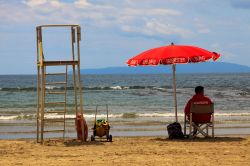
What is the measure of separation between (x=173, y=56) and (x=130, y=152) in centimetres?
281

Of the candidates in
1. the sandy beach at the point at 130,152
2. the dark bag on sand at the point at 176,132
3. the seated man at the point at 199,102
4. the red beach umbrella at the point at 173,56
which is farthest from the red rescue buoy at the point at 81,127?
the seated man at the point at 199,102

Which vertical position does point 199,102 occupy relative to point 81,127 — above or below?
above

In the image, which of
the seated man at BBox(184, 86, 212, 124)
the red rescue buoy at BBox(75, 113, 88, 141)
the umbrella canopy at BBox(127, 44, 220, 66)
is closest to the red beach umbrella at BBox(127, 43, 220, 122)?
the umbrella canopy at BBox(127, 44, 220, 66)

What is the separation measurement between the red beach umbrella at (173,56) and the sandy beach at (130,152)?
1765mm

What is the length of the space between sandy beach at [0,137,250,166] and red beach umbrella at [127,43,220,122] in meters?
1.76

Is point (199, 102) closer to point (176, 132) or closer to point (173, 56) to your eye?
point (176, 132)

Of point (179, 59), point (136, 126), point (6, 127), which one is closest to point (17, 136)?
point (6, 127)

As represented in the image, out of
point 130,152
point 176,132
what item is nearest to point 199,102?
point 176,132

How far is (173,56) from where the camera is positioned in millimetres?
11680

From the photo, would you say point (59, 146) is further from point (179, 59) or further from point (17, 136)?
point (17, 136)

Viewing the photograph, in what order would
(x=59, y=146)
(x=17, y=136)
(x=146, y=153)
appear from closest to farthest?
1. (x=146, y=153)
2. (x=59, y=146)
3. (x=17, y=136)

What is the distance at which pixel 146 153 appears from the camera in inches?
381

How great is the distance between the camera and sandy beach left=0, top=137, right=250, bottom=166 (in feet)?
28.7

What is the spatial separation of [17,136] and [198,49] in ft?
19.4
